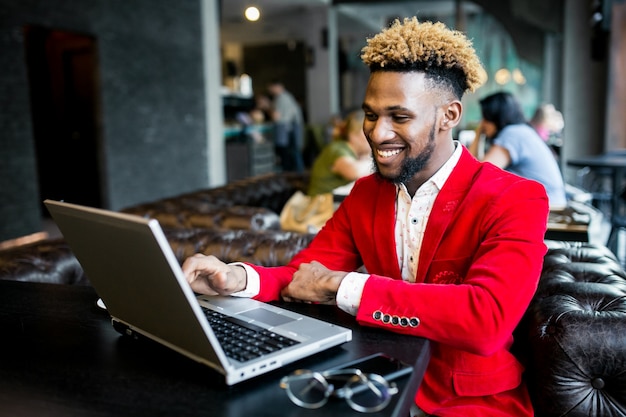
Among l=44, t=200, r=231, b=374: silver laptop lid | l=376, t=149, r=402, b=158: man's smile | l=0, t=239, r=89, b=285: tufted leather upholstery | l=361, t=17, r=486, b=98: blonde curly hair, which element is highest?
l=361, t=17, r=486, b=98: blonde curly hair

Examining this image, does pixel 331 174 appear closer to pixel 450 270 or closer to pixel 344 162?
pixel 344 162

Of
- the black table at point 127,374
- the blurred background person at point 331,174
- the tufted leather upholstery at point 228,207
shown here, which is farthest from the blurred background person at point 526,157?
the black table at point 127,374

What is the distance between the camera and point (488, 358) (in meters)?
1.27

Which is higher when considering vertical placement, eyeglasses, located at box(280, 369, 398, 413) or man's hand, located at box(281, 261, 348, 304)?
man's hand, located at box(281, 261, 348, 304)

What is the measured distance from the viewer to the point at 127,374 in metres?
0.98

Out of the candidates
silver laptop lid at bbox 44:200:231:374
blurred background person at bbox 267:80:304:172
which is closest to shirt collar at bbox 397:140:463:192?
silver laptop lid at bbox 44:200:231:374

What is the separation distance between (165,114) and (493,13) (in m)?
6.45

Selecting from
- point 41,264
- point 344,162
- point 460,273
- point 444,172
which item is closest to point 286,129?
point 344,162

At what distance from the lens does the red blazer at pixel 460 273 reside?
1.11m

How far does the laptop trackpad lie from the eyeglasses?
0.72 ft

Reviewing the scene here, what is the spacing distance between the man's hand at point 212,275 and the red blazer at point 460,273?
80mm

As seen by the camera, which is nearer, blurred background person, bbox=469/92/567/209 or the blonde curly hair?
the blonde curly hair

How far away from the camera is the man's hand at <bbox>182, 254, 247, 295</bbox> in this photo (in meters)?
1.25

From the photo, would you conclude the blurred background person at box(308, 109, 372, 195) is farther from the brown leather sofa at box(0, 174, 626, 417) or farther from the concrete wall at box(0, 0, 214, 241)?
the concrete wall at box(0, 0, 214, 241)
